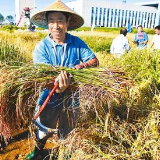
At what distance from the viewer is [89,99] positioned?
52.5 inches

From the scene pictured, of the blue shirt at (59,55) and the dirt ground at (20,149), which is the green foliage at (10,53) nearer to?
the dirt ground at (20,149)

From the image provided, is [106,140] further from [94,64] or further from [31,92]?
[31,92]

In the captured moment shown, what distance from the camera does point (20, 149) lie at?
231 centimetres

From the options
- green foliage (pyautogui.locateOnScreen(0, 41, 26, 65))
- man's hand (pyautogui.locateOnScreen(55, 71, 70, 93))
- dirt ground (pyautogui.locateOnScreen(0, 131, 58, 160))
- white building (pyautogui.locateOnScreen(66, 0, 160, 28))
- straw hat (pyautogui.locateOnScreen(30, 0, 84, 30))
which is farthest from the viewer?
white building (pyautogui.locateOnScreen(66, 0, 160, 28))

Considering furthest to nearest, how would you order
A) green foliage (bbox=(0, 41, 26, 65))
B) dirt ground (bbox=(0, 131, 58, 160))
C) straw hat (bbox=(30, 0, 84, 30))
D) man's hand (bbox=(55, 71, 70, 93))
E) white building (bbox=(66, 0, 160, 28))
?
white building (bbox=(66, 0, 160, 28)) → green foliage (bbox=(0, 41, 26, 65)) → dirt ground (bbox=(0, 131, 58, 160)) → straw hat (bbox=(30, 0, 84, 30)) → man's hand (bbox=(55, 71, 70, 93))

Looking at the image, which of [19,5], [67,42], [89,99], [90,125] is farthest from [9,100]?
[19,5]

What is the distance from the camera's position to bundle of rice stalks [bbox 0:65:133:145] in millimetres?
1277

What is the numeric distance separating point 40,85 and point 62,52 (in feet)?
1.33

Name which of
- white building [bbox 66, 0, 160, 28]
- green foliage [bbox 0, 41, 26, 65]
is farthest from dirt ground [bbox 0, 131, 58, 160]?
white building [bbox 66, 0, 160, 28]

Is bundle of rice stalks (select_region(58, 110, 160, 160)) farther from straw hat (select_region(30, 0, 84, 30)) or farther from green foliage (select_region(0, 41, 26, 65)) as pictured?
green foliage (select_region(0, 41, 26, 65))

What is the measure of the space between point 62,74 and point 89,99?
0.81 ft

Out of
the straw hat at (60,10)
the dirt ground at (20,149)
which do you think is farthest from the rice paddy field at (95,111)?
the dirt ground at (20,149)

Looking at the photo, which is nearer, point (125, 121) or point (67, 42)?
point (67, 42)

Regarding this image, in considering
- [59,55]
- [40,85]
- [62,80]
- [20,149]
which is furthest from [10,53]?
[62,80]
